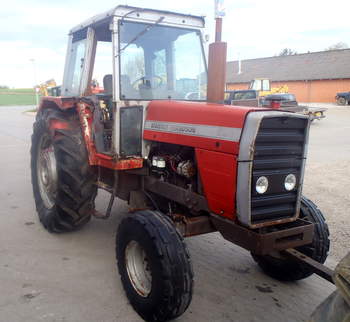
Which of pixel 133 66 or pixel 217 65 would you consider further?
pixel 133 66

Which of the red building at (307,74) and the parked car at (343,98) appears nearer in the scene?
the parked car at (343,98)

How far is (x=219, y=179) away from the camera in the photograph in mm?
2842

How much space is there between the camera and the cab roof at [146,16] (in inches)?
139

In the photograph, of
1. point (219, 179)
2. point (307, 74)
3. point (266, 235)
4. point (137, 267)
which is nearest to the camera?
point (266, 235)

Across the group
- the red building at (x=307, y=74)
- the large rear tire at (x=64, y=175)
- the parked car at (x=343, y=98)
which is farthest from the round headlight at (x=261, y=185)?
the red building at (x=307, y=74)

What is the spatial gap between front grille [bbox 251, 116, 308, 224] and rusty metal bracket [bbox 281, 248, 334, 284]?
322mm

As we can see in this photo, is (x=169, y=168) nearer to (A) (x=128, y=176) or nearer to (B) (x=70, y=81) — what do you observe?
(A) (x=128, y=176)

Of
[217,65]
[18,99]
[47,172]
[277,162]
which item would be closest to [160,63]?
[217,65]

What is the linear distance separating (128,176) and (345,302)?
8.04 ft

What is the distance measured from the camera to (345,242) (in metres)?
4.41

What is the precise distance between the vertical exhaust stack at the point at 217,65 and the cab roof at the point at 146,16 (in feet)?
2.07

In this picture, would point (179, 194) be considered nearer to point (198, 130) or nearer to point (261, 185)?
point (198, 130)

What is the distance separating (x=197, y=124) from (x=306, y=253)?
5.04 feet

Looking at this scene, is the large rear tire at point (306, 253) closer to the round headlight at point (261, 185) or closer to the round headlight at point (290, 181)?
the round headlight at point (290, 181)
